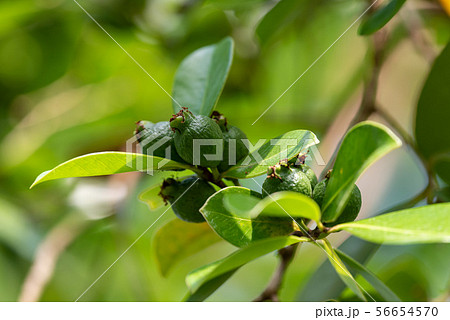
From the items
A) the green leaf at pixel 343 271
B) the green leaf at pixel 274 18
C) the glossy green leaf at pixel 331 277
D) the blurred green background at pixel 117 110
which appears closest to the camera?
the green leaf at pixel 343 271

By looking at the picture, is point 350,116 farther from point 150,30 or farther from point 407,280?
point 150,30

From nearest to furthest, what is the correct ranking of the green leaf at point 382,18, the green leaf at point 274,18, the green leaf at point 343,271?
the green leaf at point 343,271, the green leaf at point 382,18, the green leaf at point 274,18

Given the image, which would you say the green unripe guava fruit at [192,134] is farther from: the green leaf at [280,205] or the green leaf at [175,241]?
the green leaf at [175,241]

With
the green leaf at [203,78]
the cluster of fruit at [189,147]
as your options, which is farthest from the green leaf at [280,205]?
the green leaf at [203,78]

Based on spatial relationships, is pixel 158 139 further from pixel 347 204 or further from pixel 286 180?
pixel 347 204

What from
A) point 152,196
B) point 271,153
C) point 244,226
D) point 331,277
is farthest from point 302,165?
point 331,277

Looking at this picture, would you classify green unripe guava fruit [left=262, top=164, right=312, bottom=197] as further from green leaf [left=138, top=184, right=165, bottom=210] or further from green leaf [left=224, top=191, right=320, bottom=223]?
green leaf [left=138, top=184, right=165, bottom=210]

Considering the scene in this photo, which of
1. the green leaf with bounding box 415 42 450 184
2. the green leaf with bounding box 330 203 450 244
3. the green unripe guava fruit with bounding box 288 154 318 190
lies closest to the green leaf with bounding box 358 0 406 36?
the green leaf with bounding box 415 42 450 184
